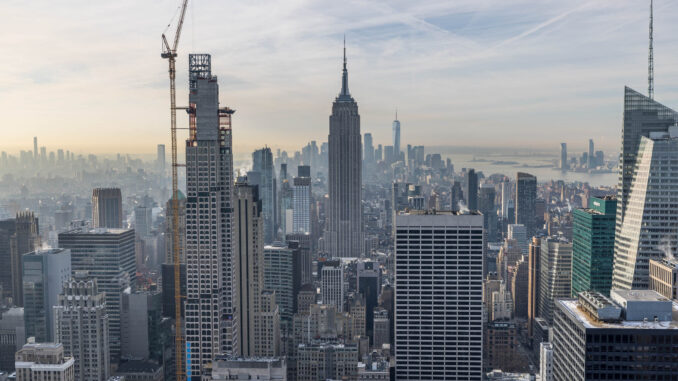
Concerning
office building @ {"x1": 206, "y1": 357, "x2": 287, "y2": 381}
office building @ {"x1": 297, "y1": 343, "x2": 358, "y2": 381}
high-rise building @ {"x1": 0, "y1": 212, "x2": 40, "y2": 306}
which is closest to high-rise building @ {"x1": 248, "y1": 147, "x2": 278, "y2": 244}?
high-rise building @ {"x1": 0, "y1": 212, "x2": 40, "y2": 306}

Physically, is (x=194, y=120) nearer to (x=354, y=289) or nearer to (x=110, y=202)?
(x=110, y=202)

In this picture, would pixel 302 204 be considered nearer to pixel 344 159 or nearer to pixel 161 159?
pixel 344 159

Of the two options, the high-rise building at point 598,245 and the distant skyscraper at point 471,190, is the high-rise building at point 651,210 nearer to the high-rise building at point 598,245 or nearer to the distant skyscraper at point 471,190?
the high-rise building at point 598,245

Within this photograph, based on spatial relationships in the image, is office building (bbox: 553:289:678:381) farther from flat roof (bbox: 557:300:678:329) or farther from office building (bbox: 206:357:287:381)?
office building (bbox: 206:357:287:381)

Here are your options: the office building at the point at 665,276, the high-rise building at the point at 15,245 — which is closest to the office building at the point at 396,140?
the office building at the point at 665,276

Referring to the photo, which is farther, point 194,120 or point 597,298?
point 194,120

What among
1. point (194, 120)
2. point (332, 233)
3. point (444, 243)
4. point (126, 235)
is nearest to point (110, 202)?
point (126, 235)

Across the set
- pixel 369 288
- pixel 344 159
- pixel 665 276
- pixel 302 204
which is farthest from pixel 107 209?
pixel 344 159
